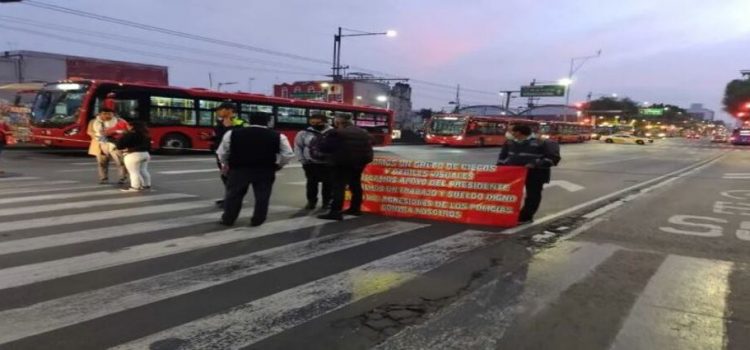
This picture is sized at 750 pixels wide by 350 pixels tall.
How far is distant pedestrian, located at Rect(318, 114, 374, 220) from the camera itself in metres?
8.54

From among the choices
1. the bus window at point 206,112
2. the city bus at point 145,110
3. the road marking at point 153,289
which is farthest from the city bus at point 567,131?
the road marking at point 153,289

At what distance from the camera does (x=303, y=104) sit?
2872 centimetres

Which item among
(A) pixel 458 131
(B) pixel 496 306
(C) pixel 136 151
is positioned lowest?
(B) pixel 496 306

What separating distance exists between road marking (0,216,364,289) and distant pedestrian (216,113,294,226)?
1.14 feet

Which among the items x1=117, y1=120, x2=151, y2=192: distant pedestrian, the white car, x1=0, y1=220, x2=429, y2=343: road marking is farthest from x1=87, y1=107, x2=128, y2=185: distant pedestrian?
the white car

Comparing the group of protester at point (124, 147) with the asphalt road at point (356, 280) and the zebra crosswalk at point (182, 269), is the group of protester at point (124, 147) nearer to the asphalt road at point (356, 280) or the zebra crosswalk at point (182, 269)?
the asphalt road at point (356, 280)

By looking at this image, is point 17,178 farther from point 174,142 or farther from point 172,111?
point 172,111

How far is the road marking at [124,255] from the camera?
535 cm

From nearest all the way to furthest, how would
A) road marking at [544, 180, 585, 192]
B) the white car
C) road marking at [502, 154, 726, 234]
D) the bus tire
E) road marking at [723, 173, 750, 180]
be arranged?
road marking at [502, 154, 726, 234], road marking at [544, 180, 585, 192], road marking at [723, 173, 750, 180], the bus tire, the white car

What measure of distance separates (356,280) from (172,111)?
19618 millimetres

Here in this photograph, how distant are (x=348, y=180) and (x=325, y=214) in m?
0.63

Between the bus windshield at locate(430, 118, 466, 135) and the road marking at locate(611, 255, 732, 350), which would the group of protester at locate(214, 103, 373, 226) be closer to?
the road marking at locate(611, 255, 732, 350)

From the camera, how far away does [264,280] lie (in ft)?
17.8

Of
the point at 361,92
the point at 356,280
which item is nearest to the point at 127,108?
the point at 356,280
